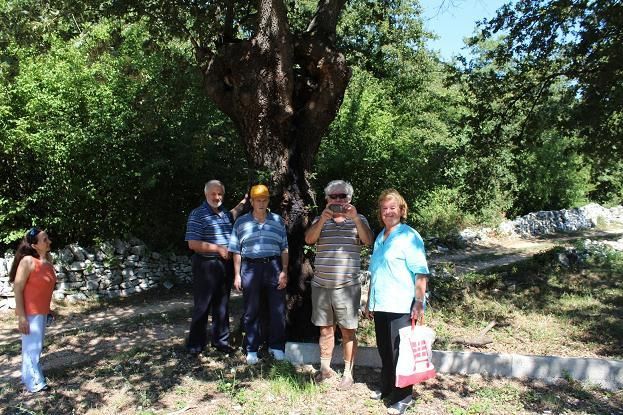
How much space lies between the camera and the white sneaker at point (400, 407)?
13.7 feet

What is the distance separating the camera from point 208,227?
17.9 ft

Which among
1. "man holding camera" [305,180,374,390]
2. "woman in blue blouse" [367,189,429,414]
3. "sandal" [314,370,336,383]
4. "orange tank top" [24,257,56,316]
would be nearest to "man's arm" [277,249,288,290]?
"man holding camera" [305,180,374,390]

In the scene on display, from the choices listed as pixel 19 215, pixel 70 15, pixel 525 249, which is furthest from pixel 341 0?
pixel 525 249

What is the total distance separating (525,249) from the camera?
661 inches

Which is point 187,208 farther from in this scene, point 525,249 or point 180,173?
point 525,249

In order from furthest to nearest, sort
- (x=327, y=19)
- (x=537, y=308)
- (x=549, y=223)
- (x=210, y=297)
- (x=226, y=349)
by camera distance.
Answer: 1. (x=549, y=223)
2. (x=537, y=308)
3. (x=327, y=19)
4. (x=226, y=349)
5. (x=210, y=297)

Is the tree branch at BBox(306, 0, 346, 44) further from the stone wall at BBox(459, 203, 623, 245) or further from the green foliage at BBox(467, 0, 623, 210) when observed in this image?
the stone wall at BBox(459, 203, 623, 245)

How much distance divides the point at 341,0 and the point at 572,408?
16.2 ft

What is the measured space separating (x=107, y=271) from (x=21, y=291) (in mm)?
5613

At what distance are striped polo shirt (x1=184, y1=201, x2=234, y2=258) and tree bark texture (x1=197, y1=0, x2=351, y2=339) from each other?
2.04 ft

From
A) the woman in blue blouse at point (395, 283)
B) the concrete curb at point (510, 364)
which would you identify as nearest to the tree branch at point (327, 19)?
the woman in blue blouse at point (395, 283)

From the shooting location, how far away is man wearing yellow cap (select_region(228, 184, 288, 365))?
5141mm

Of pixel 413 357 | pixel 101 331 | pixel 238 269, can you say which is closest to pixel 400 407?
pixel 413 357

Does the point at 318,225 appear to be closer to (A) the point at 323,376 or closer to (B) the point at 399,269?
(B) the point at 399,269
